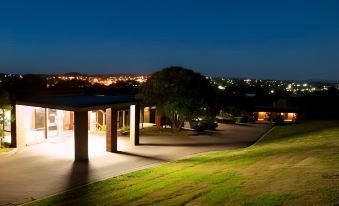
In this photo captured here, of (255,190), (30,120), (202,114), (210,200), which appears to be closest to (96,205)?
(210,200)

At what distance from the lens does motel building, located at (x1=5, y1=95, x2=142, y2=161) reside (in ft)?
67.6

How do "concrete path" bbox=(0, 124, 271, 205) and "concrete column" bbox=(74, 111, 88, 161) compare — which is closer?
"concrete path" bbox=(0, 124, 271, 205)

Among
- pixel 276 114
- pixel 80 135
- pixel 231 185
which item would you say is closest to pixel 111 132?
pixel 80 135

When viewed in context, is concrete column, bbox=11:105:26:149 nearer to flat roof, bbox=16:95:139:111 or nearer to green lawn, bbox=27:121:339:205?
flat roof, bbox=16:95:139:111

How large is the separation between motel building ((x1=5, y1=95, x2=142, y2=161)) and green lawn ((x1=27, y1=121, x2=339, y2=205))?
16.8 ft

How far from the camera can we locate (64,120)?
95.8 ft

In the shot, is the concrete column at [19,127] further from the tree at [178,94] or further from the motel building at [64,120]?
the tree at [178,94]

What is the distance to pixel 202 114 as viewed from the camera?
33.5m

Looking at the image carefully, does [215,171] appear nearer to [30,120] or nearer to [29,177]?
[29,177]

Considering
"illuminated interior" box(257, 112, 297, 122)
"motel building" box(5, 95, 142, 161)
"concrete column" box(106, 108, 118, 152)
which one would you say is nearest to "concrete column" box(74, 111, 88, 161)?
"motel building" box(5, 95, 142, 161)

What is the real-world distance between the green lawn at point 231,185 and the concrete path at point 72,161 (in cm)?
133

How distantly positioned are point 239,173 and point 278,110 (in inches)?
2349

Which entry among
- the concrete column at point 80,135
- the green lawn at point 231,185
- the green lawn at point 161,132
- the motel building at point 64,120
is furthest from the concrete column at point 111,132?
the green lawn at point 161,132

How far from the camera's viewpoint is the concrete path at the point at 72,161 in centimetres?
1519
